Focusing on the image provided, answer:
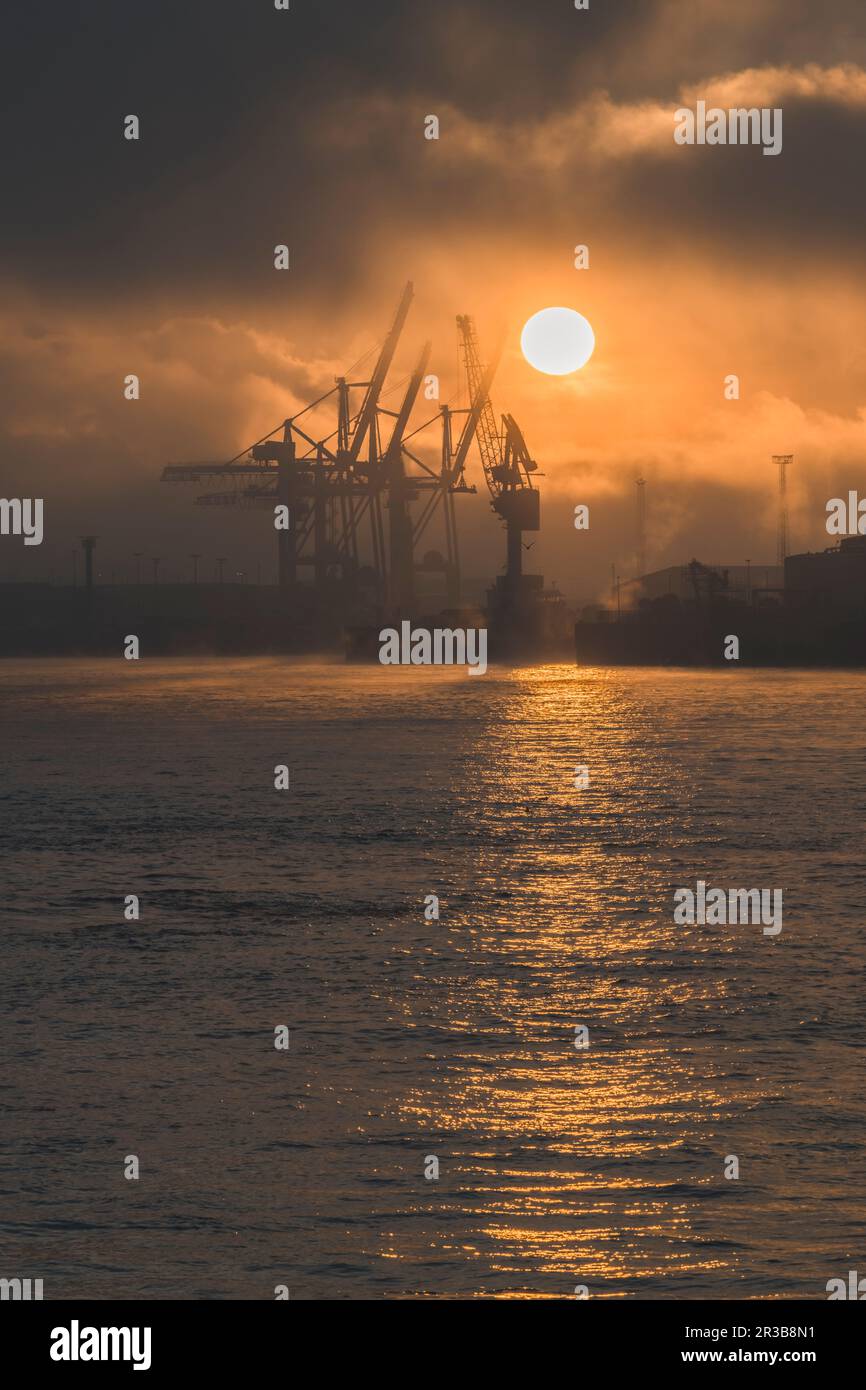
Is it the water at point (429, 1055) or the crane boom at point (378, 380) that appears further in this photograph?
the crane boom at point (378, 380)

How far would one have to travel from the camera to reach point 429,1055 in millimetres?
13422

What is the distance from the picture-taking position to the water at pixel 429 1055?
9109 millimetres

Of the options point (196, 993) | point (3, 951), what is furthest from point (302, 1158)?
point (3, 951)

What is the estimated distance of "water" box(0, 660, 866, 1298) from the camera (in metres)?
9.11

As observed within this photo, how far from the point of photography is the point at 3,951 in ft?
60.2

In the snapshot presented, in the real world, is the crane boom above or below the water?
above

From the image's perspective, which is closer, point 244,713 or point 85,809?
point 85,809

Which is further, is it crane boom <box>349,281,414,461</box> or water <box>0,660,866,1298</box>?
crane boom <box>349,281,414,461</box>

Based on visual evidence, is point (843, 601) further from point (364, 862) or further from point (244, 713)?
point (364, 862)

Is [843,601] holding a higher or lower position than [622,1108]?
higher

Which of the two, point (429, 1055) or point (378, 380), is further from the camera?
point (378, 380)

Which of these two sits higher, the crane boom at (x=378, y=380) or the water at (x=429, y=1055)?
the crane boom at (x=378, y=380)
